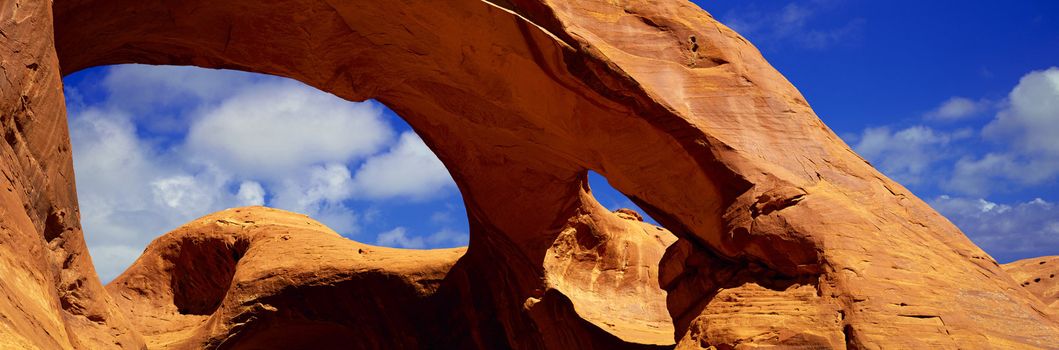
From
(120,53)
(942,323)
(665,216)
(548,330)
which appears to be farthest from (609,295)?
(120,53)

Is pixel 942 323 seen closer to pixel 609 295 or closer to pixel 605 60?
pixel 605 60

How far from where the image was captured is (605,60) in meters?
6.81

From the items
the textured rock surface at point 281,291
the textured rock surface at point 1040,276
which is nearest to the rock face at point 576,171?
the textured rock surface at point 281,291

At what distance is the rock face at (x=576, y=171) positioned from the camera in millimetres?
5582

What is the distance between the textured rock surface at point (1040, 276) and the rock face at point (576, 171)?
1072 mm

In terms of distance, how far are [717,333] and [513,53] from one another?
2553 mm

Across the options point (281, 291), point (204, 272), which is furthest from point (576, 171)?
point (204, 272)

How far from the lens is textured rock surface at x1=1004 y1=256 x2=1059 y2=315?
7430 mm

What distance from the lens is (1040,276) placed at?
7.91m

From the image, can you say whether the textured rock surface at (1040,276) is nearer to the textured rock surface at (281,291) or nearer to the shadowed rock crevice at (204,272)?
the textured rock surface at (281,291)

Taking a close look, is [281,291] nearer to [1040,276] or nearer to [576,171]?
[576,171]

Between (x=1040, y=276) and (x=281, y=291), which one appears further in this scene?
(x=281, y=291)

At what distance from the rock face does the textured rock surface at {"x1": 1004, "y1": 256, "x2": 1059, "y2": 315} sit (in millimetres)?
1072

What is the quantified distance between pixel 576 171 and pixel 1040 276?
4121 millimetres
